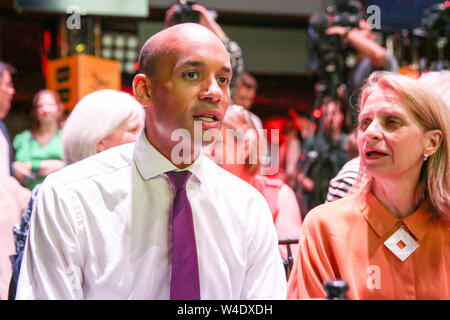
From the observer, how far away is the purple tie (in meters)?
1.19

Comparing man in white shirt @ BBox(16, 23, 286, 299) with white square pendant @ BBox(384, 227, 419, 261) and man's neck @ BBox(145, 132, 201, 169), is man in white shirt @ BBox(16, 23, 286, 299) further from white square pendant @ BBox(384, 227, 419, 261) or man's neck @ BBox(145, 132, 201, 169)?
white square pendant @ BBox(384, 227, 419, 261)

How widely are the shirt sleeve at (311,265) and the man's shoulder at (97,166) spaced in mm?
519

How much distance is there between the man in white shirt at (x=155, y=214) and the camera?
1191 mm

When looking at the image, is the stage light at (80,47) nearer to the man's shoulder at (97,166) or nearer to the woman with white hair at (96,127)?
the woman with white hair at (96,127)

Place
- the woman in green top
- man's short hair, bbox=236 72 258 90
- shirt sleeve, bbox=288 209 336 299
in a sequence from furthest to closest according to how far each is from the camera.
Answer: the woman in green top, man's short hair, bbox=236 72 258 90, shirt sleeve, bbox=288 209 336 299

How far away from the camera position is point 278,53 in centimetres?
861

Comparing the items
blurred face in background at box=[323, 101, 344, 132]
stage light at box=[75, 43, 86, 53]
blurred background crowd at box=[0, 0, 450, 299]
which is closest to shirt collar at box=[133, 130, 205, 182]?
blurred background crowd at box=[0, 0, 450, 299]

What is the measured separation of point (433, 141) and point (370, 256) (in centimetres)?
37

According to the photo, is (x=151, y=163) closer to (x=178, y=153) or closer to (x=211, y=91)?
(x=178, y=153)

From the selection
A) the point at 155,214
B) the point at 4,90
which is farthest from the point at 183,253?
the point at 4,90

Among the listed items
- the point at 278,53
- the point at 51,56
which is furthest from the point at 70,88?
the point at 278,53

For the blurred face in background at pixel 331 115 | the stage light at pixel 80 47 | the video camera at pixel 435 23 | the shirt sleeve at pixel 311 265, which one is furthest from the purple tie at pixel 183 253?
the stage light at pixel 80 47

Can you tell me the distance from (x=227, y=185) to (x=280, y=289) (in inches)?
10.5

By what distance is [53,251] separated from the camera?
3.82ft
